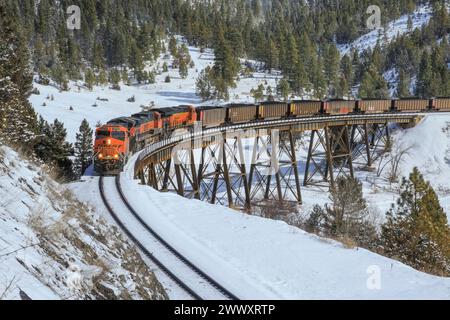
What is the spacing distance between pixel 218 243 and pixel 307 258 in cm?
309

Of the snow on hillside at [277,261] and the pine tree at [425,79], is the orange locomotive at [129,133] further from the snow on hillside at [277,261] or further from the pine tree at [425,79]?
the pine tree at [425,79]

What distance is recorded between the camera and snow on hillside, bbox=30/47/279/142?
2509 inches

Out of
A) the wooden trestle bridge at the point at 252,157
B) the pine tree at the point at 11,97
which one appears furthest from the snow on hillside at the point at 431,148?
the pine tree at the point at 11,97

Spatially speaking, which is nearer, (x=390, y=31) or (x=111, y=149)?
(x=111, y=149)

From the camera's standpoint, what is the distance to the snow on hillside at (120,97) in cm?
6374

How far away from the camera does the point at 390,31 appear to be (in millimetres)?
160625

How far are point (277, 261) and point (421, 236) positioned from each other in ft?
42.6

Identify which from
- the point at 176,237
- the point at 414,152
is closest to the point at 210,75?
the point at 414,152

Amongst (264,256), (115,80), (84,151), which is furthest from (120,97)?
(264,256)

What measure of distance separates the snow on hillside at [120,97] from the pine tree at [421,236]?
3713 centimetres

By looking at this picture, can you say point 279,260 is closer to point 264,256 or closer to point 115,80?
point 264,256
